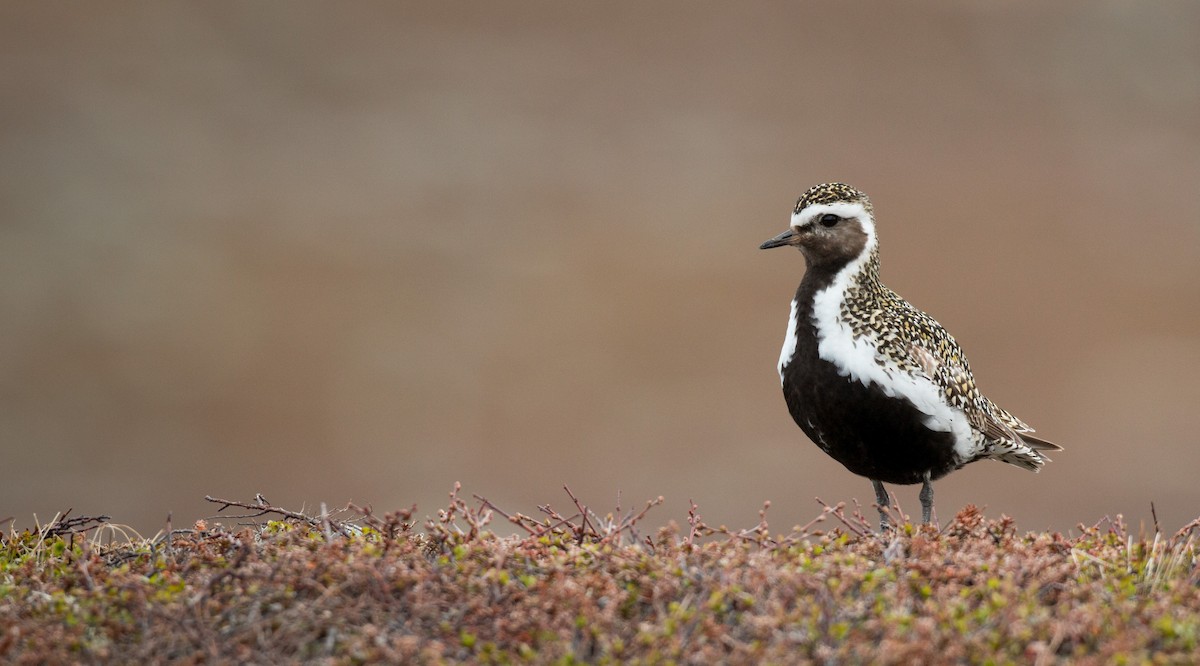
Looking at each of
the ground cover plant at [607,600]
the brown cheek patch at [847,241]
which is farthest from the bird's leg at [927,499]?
the ground cover plant at [607,600]

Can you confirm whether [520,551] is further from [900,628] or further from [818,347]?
[818,347]

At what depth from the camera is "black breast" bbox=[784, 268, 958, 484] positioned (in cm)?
567

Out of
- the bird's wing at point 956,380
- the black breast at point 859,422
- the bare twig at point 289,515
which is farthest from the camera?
the bird's wing at point 956,380

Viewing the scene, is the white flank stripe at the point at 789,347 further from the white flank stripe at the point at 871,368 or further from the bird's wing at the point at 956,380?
the bird's wing at the point at 956,380

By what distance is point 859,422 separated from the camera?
5680 millimetres

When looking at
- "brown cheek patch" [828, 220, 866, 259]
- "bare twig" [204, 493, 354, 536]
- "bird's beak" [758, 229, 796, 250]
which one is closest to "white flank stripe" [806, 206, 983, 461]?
"brown cheek patch" [828, 220, 866, 259]

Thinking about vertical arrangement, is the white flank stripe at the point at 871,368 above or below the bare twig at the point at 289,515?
above

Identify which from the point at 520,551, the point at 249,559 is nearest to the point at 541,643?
the point at 520,551

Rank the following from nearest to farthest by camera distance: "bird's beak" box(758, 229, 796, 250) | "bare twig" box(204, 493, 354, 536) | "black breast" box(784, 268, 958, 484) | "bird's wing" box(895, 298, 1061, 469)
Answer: "bare twig" box(204, 493, 354, 536) → "black breast" box(784, 268, 958, 484) → "bird's wing" box(895, 298, 1061, 469) → "bird's beak" box(758, 229, 796, 250)

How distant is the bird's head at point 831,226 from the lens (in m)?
6.07

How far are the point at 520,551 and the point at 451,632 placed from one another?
812 mm

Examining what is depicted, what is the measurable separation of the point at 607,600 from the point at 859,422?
243 centimetres

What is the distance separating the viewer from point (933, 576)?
12.7 ft

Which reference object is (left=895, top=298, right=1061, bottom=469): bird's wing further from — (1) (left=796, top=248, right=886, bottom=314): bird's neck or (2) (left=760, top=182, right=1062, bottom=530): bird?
(1) (left=796, top=248, right=886, bottom=314): bird's neck
